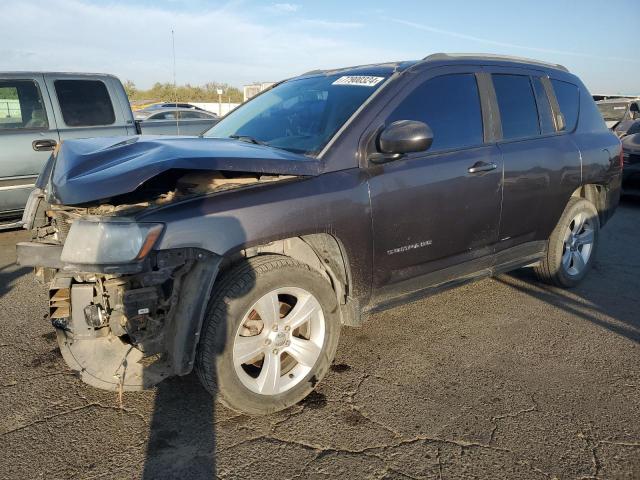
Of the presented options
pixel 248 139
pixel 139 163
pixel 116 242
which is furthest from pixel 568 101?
pixel 116 242

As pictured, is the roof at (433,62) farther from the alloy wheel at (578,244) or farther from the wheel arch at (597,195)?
the alloy wheel at (578,244)

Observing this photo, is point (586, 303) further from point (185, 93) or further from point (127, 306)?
point (185, 93)

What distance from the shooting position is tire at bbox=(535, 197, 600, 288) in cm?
445

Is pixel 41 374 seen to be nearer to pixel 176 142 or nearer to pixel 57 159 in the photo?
pixel 57 159

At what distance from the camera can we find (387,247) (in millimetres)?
3113

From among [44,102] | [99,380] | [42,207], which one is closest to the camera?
[99,380]

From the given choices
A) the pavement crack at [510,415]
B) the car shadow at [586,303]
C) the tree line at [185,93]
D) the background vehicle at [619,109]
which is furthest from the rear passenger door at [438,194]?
the tree line at [185,93]

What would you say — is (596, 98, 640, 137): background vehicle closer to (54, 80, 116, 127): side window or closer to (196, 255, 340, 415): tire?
(54, 80, 116, 127): side window

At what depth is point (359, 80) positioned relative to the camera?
3451 millimetres

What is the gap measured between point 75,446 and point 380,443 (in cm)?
150

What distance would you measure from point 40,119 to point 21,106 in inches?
9.2

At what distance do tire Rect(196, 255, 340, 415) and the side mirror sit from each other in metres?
0.85

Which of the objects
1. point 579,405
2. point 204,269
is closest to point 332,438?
point 204,269

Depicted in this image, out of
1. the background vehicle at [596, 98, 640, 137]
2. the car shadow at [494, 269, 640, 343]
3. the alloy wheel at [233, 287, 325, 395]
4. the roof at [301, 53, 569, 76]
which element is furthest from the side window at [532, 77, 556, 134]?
the background vehicle at [596, 98, 640, 137]
